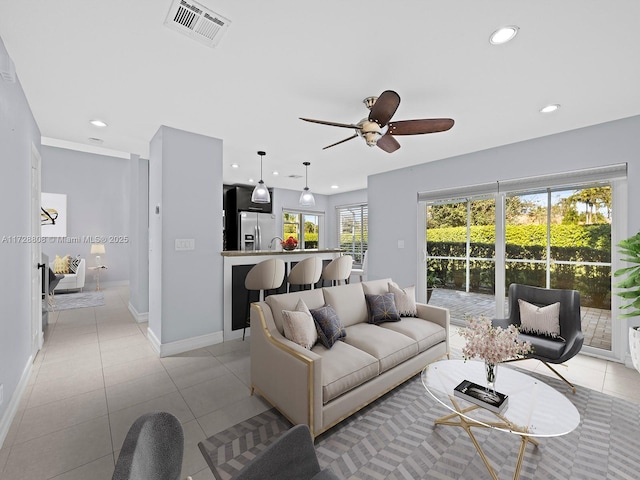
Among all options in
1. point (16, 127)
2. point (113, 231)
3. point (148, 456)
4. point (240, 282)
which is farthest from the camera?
point (113, 231)

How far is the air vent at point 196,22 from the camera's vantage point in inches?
63.1

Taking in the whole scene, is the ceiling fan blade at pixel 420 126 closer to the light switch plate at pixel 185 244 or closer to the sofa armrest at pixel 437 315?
the sofa armrest at pixel 437 315

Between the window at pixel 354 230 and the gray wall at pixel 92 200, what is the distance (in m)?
5.46

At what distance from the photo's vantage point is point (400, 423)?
6.72 ft

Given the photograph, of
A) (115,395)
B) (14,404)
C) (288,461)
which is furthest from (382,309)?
(14,404)

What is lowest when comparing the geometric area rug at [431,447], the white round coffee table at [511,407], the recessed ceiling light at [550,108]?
the geometric area rug at [431,447]

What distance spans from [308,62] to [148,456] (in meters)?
2.35

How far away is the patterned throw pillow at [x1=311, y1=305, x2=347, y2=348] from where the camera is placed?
2.35m

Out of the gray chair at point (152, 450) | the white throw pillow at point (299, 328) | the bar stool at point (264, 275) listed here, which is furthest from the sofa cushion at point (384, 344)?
the gray chair at point (152, 450)

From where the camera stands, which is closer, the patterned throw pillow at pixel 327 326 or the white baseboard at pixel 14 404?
the white baseboard at pixel 14 404

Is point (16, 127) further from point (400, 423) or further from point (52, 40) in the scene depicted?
point (400, 423)

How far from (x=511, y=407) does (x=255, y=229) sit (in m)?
5.78

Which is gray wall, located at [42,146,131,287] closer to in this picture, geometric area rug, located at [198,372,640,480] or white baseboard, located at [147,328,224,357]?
white baseboard, located at [147,328,224,357]

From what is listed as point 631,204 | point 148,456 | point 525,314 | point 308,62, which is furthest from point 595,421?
point 308,62
